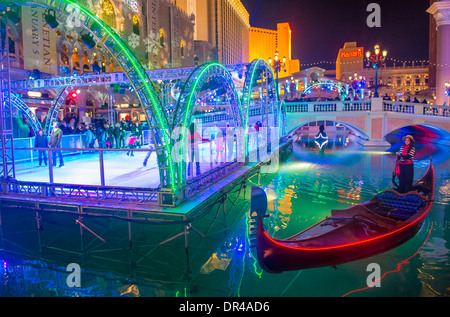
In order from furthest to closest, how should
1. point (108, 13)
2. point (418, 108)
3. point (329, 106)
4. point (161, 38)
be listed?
point (161, 38)
point (329, 106)
point (108, 13)
point (418, 108)

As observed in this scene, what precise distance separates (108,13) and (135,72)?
1070 inches

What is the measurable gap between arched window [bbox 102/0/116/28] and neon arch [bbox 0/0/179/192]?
24.6 m

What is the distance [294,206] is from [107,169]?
284 inches

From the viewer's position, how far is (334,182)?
15.0 metres

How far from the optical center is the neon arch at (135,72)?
685 centimetres

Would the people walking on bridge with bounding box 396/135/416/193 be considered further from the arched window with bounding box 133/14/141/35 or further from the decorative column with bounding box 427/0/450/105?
the decorative column with bounding box 427/0/450/105

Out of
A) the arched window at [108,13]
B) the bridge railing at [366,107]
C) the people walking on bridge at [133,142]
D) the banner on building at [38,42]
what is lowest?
the people walking on bridge at [133,142]

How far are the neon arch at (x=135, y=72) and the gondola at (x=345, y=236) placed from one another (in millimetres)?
2399

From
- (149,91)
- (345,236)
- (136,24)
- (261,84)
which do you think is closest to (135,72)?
(149,91)

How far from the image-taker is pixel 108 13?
3014cm

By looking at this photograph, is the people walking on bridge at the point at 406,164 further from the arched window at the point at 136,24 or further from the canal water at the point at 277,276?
the arched window at the point at 136,24

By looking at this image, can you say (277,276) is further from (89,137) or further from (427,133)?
(427,133)

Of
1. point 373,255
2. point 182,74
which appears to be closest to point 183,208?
point 373,255

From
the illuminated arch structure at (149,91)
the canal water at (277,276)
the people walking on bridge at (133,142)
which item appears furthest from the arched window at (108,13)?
the canal water at (277,276)
